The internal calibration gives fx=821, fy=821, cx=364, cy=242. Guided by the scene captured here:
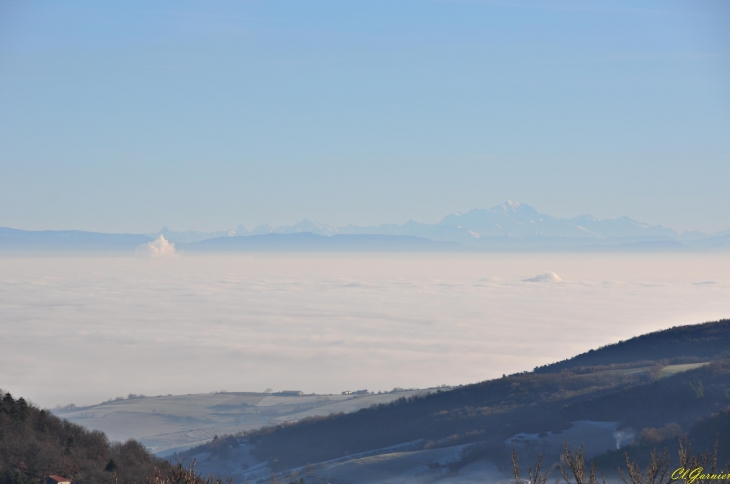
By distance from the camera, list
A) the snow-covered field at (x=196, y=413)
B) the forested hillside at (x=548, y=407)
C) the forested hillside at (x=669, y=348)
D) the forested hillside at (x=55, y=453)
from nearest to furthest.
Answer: the forested hillside at (x=55, y=453), the forested hillside at (x=548, y=407), the forested hillside at (x=669, y=348), the snow-covered field at (x=196, y=413)

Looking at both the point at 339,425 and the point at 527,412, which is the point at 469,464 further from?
the point at 339,425

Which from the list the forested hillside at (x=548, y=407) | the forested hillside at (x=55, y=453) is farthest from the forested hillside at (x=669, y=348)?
the forested hillside at (x=55, y=453)

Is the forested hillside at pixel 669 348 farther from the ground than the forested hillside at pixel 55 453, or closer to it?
farther from the ground

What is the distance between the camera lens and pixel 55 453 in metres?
46.5

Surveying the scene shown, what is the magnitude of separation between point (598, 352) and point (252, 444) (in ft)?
217

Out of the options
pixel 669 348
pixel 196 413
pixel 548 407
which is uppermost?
pixel 669 348

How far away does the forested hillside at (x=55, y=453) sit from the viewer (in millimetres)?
44844

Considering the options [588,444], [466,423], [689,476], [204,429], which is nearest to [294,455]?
[466,423]

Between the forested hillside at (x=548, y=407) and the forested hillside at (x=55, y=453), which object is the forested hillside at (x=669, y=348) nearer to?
the forested hillside at (x=548, y=407)

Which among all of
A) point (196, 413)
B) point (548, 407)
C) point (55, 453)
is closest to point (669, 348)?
point (548, 407)

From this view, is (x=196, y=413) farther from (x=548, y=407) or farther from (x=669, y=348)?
(x=669, y=348)

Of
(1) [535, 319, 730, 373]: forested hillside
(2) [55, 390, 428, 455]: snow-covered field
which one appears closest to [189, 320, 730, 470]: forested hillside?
(1) [535, 319, 730, 373]: forested hillside

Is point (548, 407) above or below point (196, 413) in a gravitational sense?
above

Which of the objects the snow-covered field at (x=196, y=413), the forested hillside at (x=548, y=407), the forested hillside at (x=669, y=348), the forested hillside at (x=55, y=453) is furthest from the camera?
the snow-covered field at (x=196, y=413)
